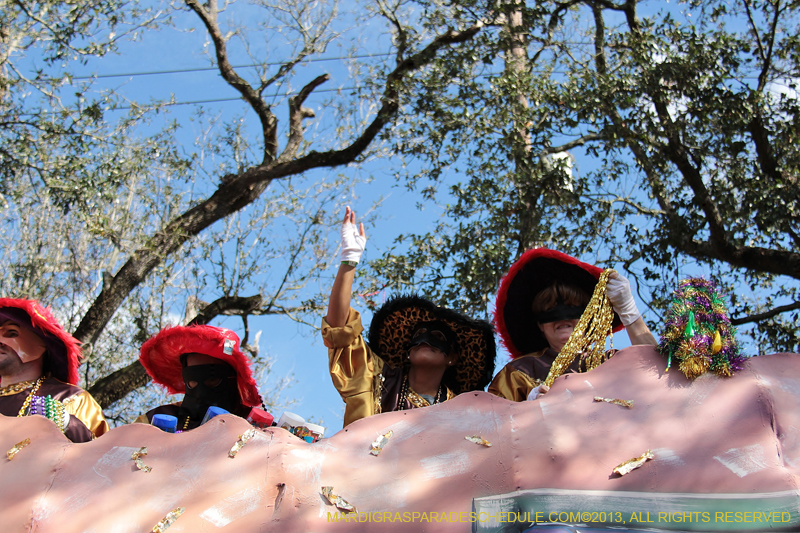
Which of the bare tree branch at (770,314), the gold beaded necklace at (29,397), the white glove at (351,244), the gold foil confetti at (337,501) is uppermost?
the white glove at (351,244)

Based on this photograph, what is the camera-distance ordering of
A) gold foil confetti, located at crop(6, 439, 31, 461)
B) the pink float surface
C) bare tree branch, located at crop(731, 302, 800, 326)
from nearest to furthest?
the pink float surface, gold foil confetti, located at crop(6, 439, 31, 461), bare tree branch, located at crop(731, 302, 800, 326)

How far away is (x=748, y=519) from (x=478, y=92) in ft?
16.0

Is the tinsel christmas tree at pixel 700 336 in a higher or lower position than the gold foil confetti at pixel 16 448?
higher

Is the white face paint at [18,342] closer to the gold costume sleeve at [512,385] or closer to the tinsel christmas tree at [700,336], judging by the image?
the gold costume sleeve at [512,385]

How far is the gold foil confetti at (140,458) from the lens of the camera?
246 cm

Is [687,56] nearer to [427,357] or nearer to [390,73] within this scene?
[390,73]

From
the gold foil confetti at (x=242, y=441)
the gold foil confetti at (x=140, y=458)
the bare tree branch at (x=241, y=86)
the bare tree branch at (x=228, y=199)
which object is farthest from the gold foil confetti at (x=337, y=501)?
the bare tree branch at (x=241, y=86)

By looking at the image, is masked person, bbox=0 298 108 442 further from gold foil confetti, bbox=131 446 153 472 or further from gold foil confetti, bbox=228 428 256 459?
gold foil confetti, bbox=228 428 256 459

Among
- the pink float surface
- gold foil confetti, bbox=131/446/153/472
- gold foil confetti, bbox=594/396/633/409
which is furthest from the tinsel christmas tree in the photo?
gold foil confetti, bbox=131/446/153/472

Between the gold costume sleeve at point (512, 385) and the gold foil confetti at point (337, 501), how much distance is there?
1.09 meters

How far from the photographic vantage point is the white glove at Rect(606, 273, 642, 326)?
316cm

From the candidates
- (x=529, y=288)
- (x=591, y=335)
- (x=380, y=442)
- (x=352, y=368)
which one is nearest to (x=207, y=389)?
(x=352, y=368)

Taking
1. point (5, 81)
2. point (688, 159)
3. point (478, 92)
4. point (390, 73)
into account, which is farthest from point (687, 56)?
point (5, 81)

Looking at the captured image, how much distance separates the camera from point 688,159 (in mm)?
6453
